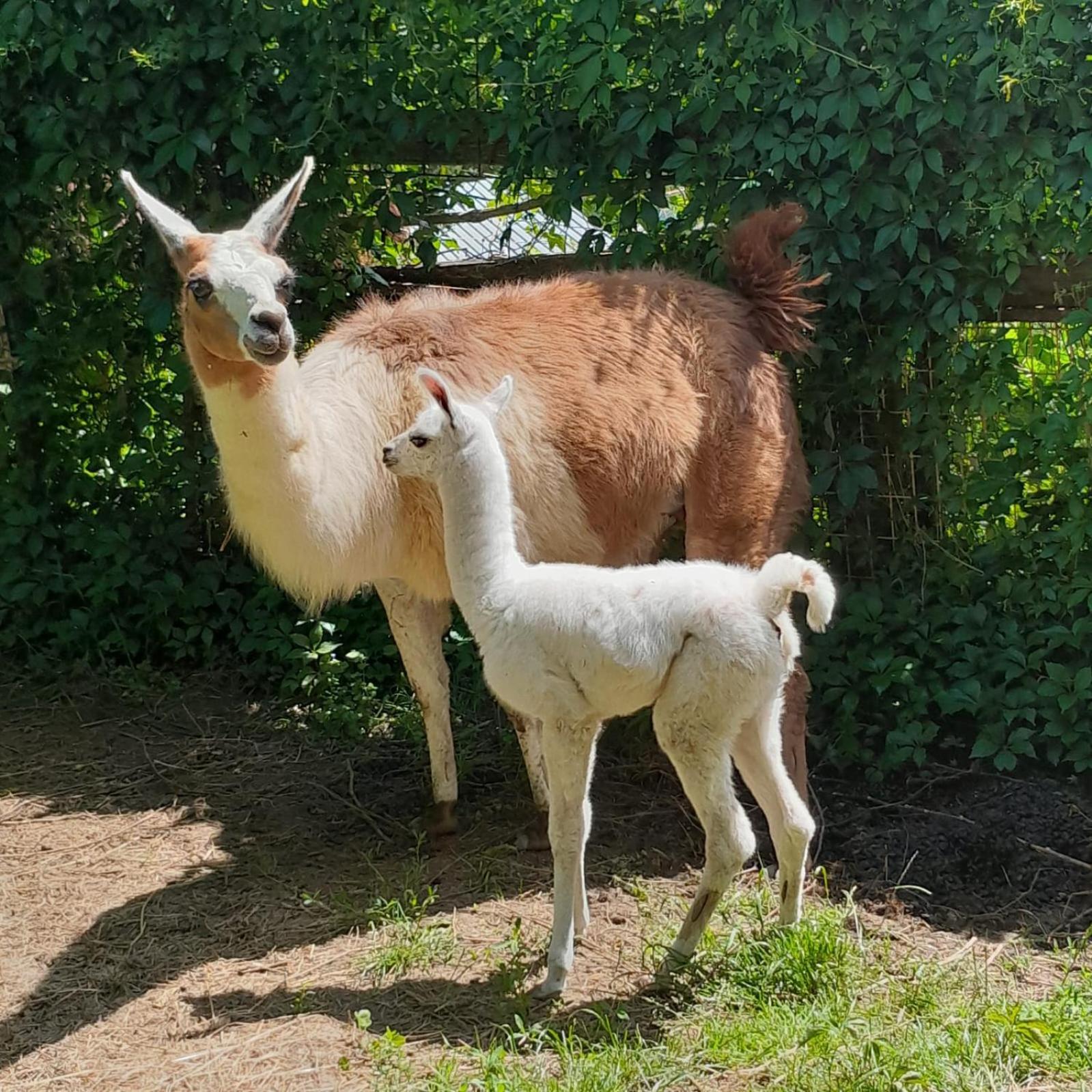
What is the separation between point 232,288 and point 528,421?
1139mm

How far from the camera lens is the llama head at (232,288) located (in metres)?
3.81

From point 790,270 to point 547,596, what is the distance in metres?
2.00

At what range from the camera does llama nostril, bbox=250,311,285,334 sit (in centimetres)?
379

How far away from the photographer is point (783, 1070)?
3102mm

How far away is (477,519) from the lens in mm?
3490

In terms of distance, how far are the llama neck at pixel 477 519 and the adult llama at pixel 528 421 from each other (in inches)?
30.6

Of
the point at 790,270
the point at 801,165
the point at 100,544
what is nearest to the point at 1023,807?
the point at 790,270

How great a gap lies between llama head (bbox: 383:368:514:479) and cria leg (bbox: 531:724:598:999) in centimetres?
80

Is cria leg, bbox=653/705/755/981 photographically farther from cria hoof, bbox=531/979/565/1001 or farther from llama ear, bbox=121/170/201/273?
llama ear, bbox=121/170/201/273

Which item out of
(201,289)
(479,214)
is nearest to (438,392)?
(201,289)

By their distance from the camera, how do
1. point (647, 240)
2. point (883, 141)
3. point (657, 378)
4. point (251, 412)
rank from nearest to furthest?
1. point (251, 412)
2. point (883, 141)
3. point (657, 378)
4. point (647, 240)

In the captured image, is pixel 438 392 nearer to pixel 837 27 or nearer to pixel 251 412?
pixel 251 412

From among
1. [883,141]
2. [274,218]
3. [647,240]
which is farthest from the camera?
[647,240]

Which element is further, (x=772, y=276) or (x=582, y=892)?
(x=772, y=276)
